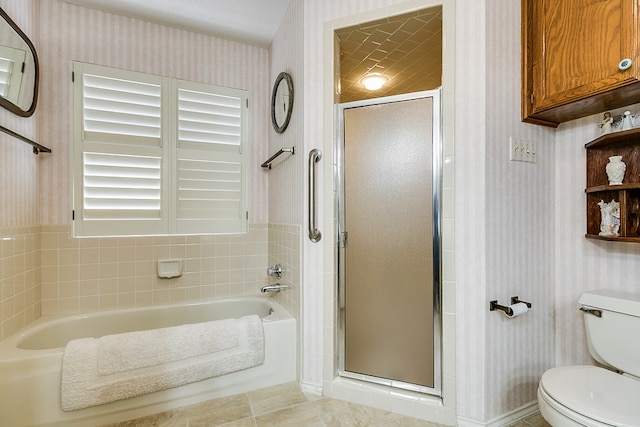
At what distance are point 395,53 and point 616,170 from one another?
4.72 feet

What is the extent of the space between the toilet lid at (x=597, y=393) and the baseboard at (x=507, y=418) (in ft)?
1.21

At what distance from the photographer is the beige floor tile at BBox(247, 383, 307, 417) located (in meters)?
1.62

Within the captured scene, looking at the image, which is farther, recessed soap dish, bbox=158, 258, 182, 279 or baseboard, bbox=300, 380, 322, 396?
recessed soap dish, bbox=158, 258, 182, 279

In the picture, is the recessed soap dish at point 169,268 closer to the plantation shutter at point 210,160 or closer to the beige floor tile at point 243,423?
the plantation shutter at point 210,160

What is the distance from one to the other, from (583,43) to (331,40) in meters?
1.24

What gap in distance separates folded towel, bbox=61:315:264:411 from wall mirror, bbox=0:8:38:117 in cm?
140

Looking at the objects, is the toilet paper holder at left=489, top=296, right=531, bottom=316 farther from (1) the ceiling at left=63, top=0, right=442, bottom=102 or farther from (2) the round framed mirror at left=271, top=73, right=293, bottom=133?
(2) the round framed mirror at left=271, top=73, right=293, bottom=133

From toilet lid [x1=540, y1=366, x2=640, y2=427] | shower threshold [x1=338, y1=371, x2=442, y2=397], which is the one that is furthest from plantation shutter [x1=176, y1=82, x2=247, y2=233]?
toilet lid [x1=540, y1=366, x2=640, y2=427]

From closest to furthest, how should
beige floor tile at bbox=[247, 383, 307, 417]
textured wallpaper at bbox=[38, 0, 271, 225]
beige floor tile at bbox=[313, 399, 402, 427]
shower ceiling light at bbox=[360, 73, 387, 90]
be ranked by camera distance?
beige floor tile at bbox=[313, 399, 402, 427] → beige floor tile at bbox=[247, 383, 307, 417] → textured wallpaper at bbox=[38, 0, 271, 225] → shower ceiling light at bbox=[360, 73, 387, 90]

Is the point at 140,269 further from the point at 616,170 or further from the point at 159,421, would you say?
the point at 616,170

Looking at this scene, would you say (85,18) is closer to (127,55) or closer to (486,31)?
(127,55)

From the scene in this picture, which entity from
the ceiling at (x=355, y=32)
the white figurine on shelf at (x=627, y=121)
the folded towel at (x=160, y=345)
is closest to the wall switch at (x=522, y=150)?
the white figurine on shelf at (x=627, y=121)

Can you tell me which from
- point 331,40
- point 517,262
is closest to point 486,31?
point 331,40

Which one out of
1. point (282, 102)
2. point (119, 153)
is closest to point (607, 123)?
point (282, 102)
